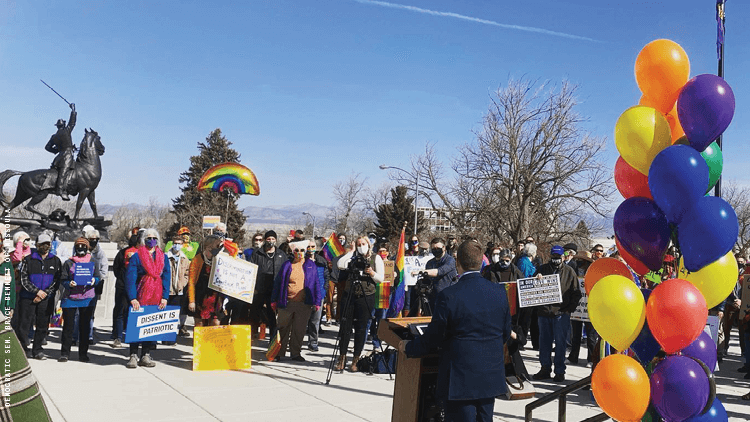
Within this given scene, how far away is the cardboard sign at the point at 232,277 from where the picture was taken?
911cm

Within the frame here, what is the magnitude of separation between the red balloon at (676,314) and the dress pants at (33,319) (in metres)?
8.53

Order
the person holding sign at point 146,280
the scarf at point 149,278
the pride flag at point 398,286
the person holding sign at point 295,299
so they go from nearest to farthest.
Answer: the person holding sign at point 146,280, the scarf at point 149,278, the person holding sign at point 295,299, the pride flag at point 398,286

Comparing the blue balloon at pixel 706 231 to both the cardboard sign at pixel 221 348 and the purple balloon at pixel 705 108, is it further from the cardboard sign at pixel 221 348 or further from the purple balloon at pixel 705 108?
the cardboard sign at pixel 221 348

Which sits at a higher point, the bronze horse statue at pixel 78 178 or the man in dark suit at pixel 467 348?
the bronze horse statue at pixel 78 178

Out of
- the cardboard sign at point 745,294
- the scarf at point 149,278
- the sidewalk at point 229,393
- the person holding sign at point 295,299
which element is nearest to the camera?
the sidewalk at point 229,393

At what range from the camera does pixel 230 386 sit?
25.8 feet

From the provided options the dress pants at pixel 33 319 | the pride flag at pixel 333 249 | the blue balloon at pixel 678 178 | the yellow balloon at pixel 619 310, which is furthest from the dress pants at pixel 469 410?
the pride flag at pixel 333 249

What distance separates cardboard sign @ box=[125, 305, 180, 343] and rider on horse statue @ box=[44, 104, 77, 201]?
10497 mm

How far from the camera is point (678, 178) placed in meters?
4.19

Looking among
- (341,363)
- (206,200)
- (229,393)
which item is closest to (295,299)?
Result: (341,363)

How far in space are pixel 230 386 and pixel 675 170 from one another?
5.85 meters

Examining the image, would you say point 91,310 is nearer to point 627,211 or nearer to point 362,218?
point 627,211

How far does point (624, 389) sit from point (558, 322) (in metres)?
5.00

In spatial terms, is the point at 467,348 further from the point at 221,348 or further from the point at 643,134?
the point at 221,348
